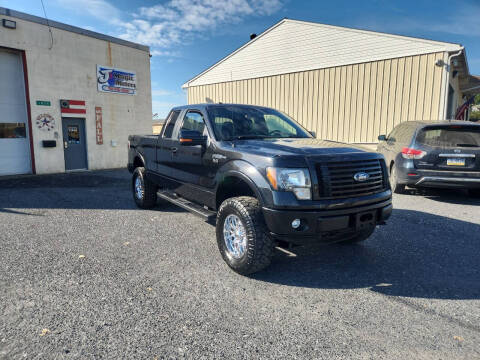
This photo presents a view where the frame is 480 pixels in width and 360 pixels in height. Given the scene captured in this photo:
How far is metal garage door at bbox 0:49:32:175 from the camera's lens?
431 inches

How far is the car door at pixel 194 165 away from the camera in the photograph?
4.30 m

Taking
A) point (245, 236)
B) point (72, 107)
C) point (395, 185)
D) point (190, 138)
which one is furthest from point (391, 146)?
point (72, 107)

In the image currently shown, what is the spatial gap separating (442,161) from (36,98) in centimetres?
1237

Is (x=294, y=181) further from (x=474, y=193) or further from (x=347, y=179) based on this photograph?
(x=474, y=193)

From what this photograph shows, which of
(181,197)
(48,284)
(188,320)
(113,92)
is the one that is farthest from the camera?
(113,92)

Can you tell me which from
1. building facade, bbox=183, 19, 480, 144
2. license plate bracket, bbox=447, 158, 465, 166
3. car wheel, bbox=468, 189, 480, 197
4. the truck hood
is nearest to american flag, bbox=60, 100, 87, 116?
building facade, bbox=183, 19, 480, 144

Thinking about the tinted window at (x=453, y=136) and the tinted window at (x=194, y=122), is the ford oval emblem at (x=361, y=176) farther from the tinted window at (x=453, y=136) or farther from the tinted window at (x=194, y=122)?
the tinted window at (x=453, y=136)

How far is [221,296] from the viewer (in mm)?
3141

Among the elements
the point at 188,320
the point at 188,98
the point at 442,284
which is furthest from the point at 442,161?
the point at 188,98

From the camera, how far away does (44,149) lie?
11742 millimetres

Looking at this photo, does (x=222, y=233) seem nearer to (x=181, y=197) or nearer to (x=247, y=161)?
(x=247, y=161)

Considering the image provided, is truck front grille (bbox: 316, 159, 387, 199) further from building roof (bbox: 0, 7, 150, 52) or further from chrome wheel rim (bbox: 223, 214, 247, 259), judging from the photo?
building roof (bbox: 0, 7, 150, 52)

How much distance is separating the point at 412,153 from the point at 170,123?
16.8 ft

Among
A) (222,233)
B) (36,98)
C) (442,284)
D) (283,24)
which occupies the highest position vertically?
(283,24)
